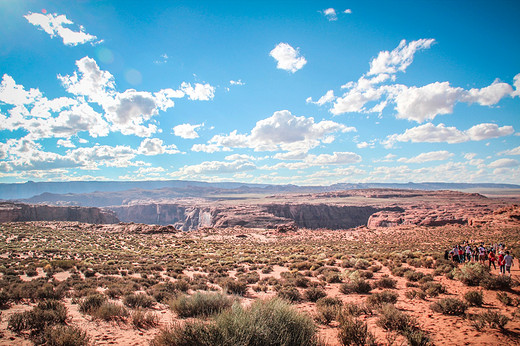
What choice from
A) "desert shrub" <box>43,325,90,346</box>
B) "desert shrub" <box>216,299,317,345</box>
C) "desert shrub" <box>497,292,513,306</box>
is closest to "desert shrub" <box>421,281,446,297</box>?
"desert shrub" <box>497,292,513,306</box>

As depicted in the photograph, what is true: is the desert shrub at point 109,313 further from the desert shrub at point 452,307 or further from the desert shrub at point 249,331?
the desert shrub at point 452,307

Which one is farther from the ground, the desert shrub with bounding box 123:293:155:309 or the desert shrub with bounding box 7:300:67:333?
the desert shrub with bounding box 7:300:67:333

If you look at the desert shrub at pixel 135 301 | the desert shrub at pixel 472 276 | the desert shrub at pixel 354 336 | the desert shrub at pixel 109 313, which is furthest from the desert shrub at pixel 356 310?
the desert shrub at pixel 135 301

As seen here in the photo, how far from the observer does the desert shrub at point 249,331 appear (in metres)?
4.38

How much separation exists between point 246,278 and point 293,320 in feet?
31.2

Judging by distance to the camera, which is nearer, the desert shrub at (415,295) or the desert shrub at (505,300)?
the desert shrub at (505,300)

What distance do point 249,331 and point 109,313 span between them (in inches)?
205

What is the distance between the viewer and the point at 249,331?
4.41m

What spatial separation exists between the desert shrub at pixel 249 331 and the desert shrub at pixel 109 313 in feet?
10.9

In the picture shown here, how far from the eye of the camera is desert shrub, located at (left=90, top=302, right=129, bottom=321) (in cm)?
713

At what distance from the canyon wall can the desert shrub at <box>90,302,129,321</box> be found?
78.1 metres

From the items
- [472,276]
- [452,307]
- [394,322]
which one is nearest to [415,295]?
[452,307]

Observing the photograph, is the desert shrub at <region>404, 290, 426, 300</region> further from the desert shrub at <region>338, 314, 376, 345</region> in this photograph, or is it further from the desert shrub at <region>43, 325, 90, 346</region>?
the desert shrub at <region>43, 325, 90, 346</region>

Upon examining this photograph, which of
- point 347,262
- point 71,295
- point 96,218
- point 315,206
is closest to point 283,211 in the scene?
point 315,206
